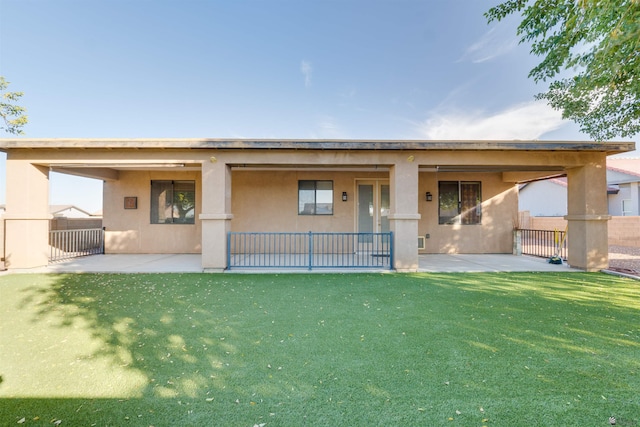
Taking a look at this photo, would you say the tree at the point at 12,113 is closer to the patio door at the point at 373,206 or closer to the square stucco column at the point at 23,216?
the square stucco column at the point at 23,216

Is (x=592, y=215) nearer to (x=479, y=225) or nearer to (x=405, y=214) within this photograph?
(x=479, y=225)

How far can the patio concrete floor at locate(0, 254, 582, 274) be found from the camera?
22.5 feet

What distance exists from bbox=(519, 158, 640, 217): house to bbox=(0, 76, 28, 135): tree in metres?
25.4

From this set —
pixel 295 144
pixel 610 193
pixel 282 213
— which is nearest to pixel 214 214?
pixel 295 144

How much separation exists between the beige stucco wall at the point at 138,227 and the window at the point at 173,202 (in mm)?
178

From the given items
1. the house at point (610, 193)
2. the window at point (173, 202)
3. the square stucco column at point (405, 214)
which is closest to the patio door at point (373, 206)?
the square stucco column at point (405, 214)

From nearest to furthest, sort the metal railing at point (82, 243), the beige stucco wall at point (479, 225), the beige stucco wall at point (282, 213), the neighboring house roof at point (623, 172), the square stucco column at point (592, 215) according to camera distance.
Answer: the square stucco column at point (592, 215)
the metal railing at point (82, 243)
the beige stucco wall at point (282, 213)
the beige stucco wall at point (479, 225)
the neighboring house roof at point (623, 172)

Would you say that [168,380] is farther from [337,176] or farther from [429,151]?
[337,176]

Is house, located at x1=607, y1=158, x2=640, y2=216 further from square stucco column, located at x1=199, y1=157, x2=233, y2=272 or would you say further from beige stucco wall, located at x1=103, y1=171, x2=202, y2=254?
beige stucco wall, located at x1=103, y1=171, x2=202, y2=254

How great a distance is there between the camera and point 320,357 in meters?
2.78

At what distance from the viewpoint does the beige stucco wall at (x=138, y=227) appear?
966 centimetres

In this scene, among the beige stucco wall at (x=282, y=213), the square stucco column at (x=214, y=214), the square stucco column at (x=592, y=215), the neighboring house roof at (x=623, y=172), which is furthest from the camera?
the neighboring house roof at (x=623, y=172)

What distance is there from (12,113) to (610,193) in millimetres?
30031

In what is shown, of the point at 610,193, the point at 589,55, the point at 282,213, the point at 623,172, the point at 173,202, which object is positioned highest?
the point at 589,55
